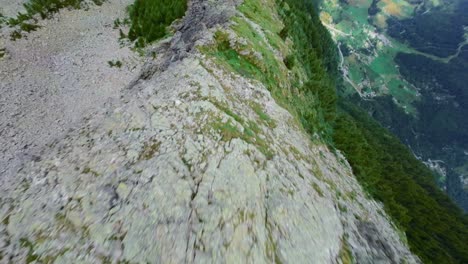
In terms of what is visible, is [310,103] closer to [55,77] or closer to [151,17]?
[151,17]

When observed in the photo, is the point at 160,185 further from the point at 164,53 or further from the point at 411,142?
the point at 411,142

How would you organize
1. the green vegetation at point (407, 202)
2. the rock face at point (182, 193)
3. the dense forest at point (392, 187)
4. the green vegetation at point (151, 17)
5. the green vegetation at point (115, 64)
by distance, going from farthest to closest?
the dense forest at point (392, 187)
the green vegetation at point (407, 202)
the green vegetation at point (151, 17)
the green vegetation at point (115, 64)
the rock face at point (182, 193)

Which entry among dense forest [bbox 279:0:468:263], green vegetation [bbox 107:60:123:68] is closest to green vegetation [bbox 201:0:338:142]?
dense forest [bbox 279:0:468:263]

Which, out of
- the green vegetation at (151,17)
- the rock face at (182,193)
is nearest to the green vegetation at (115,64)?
the green vegetation at (151,17)

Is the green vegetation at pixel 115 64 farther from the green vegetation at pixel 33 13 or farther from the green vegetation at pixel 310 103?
the green vegetation at pixel 33 13

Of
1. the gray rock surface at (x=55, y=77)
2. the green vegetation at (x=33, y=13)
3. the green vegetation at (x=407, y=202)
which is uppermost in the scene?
the green vegetation at (x=33, y=13)

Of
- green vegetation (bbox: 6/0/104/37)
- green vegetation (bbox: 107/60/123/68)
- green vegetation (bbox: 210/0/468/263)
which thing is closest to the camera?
green vegetation (bbox: 210/0/468/263)

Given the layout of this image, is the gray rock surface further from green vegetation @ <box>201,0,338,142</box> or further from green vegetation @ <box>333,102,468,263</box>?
green vegetation @ <box>333,102,468,263</box>
